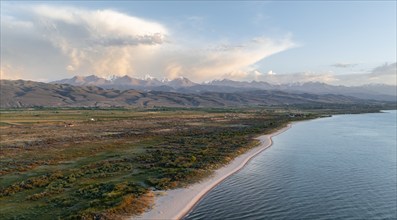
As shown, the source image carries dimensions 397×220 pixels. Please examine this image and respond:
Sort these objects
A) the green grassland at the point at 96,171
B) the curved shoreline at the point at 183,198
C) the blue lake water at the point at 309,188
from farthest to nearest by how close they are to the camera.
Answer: the blue lake water at the point at 309,188
the green grassland at the point at 96,171
the curved shoreline at the point at 183,198

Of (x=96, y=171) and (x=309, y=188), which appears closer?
(x=309, y=188)

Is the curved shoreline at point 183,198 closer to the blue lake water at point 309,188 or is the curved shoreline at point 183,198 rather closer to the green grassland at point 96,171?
the blue lake water at point 309,188

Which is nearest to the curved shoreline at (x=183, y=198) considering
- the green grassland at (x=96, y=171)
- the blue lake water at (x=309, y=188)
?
the blue lake water at (x=309, y=188)

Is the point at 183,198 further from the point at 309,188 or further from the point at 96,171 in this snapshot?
the point at 96,171

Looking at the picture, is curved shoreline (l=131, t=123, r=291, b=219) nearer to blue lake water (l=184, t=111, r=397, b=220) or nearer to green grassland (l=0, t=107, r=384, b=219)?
blue lake water (l=184, t=111, r=397, b=220)

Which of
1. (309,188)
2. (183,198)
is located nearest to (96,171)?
(183,198)

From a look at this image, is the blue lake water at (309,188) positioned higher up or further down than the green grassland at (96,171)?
further down

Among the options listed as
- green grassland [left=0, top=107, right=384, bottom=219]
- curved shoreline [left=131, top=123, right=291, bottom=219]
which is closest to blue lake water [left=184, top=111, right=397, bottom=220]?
curved shoreline [left=131, top=123, right=291, bottom=219]

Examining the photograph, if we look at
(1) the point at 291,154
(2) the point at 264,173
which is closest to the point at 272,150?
(1) the point at 291,154
